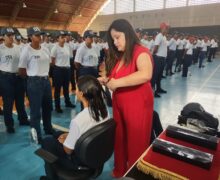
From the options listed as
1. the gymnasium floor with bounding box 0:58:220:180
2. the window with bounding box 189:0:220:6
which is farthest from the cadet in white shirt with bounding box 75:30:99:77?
the window with bounding box 189:0:220:6

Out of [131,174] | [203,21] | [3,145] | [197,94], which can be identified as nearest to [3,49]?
[3,145]

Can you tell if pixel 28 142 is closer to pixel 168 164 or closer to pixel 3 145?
pixel 3 145

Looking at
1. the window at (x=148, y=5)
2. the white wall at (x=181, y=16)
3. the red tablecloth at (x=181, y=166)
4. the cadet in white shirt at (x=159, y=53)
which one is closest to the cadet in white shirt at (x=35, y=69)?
the red tablecloth at (x=181, y=166)

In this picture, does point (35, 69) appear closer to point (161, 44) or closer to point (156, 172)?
point (156, 172)

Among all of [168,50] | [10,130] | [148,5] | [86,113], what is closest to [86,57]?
[10,130]

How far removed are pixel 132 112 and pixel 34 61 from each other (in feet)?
6.10

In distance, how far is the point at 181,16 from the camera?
2053 cm

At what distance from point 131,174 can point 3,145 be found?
269 cm

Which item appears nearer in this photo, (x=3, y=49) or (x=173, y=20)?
(x=3, y=49)

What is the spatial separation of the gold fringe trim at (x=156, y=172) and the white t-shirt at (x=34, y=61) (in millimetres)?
2337

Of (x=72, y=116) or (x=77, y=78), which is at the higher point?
(x=77, y=78)

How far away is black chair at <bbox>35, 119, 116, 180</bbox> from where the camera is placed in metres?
1.60

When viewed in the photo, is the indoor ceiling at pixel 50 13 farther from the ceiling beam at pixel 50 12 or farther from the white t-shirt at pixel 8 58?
the white t-shirt at pixel 8 58

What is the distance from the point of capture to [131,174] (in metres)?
1.22
